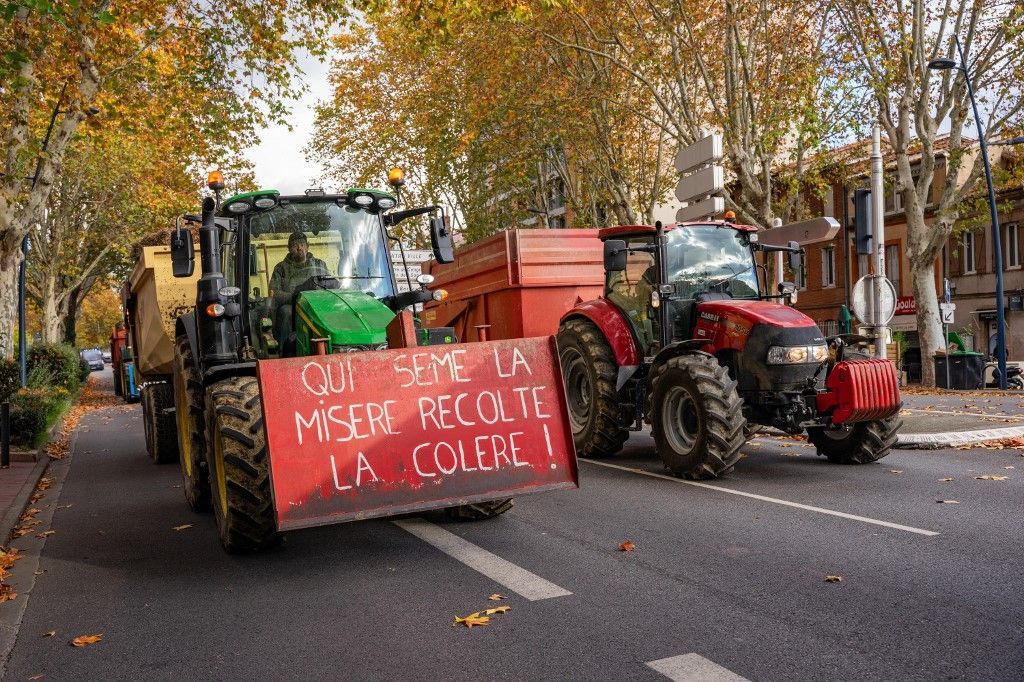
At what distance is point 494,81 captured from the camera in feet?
92.4

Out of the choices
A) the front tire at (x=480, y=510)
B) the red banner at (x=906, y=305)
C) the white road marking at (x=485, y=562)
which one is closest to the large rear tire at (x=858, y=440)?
the front tire at (x=480, y=510)

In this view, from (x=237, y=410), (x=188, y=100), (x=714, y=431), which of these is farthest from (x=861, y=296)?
(x=188, y=100)

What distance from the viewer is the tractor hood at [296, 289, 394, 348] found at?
22.9 feet

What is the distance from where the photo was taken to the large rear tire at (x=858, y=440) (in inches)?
393

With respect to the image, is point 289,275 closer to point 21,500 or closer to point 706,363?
point 706,363

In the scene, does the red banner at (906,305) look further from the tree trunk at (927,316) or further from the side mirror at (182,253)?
the side mirror at (182,253)

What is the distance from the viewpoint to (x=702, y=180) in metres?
13.4

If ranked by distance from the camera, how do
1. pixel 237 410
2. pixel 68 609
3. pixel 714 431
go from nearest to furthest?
pixel 68 609 < pixel 237 410 < pixel 714 431

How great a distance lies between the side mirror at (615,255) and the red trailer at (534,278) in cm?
308

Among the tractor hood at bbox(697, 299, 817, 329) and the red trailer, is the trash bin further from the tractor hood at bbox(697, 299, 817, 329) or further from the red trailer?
the tractor hood at bbox(697, 299, 817, 329)

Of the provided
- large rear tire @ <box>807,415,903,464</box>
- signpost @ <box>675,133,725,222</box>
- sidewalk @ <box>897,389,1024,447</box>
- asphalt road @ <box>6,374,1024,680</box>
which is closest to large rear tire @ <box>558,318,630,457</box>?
asphalt road @ <box>6,374,1024,680</box>

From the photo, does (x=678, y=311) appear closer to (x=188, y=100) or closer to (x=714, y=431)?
(x=714, y=431)

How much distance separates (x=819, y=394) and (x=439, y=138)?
24394mm

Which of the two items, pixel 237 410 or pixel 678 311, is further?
pixel 678 311
